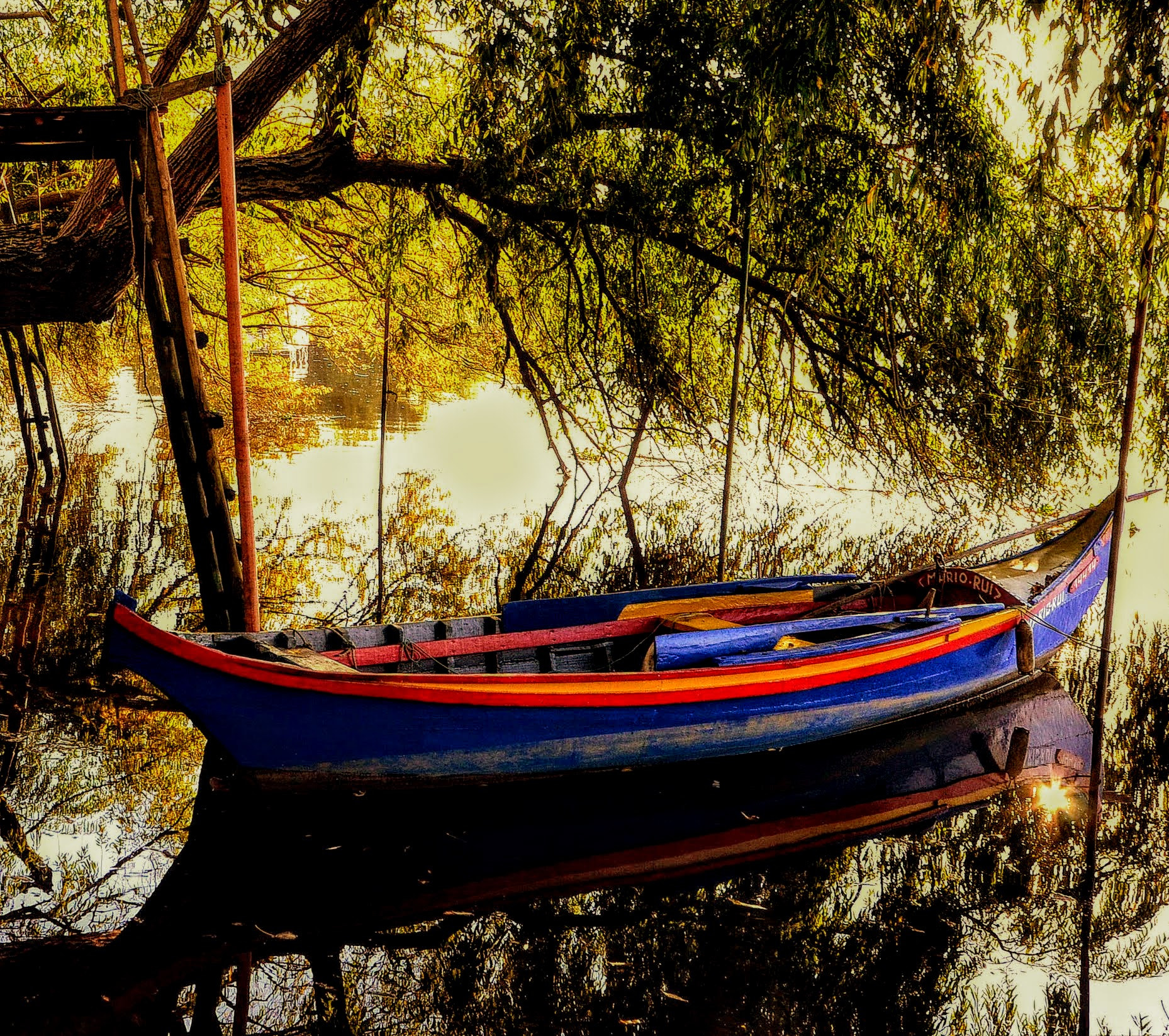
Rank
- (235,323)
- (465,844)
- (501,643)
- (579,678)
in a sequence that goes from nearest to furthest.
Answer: (465,844) < (579,678) < (235,323) < (501,643)

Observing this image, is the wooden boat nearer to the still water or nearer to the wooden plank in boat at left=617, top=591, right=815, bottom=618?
the wooden plank in boat at left=617, top=591, right=815, bottom=618

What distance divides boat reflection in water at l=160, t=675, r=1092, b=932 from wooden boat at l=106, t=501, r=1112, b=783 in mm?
194

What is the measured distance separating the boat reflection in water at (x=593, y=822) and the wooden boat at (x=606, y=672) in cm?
19

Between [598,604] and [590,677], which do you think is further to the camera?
[598,604]

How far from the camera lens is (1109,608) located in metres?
7.04

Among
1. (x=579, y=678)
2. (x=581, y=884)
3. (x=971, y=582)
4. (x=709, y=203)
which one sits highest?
(x=709, y=203)

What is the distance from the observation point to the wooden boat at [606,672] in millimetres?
5457

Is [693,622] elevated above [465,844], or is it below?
above

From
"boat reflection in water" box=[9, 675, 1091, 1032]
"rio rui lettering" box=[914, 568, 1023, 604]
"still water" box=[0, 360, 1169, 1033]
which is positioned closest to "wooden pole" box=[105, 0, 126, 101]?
"still water" box=[0, 360, 1169, 1033]

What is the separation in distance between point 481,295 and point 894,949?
332 inches

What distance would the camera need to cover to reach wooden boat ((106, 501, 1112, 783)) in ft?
17.9

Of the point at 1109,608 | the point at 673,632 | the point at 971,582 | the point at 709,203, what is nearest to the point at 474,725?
the point at 673,632

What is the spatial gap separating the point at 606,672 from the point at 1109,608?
3448 mm

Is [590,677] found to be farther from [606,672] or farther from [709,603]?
[709,603]
